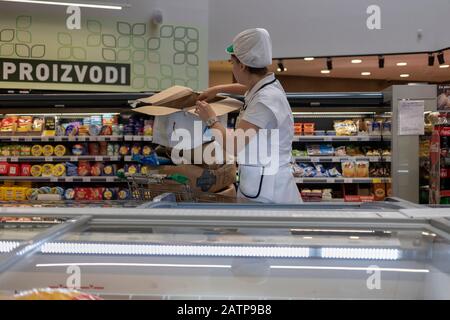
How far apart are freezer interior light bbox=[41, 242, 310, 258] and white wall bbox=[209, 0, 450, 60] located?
8.01m

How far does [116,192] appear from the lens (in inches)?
193

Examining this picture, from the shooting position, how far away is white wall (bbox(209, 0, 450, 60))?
8.46 metres

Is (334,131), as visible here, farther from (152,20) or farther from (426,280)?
(152,20)

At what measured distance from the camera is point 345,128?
4875mm

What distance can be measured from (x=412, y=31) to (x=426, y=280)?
329 inches

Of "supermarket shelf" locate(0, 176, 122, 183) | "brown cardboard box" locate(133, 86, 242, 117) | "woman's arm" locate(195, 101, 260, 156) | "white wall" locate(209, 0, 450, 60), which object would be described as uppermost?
"white wall" locate(209, 0, 450, 60)

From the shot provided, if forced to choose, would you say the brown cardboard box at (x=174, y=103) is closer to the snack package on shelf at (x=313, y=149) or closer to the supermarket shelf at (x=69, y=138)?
the supermarket shelf at (x=69, y=138)

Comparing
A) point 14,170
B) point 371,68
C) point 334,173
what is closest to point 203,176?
point 334,173

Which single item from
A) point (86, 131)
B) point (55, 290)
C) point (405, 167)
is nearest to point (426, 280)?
point (55, 290)

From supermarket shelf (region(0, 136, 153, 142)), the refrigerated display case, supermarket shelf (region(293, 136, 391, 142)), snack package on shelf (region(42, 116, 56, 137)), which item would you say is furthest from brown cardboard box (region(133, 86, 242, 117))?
snack package on shelf (region(42, 116, 56, 137))

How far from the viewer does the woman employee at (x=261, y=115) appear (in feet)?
6.99

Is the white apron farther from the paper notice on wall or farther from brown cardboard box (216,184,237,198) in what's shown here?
the paper notice on wall

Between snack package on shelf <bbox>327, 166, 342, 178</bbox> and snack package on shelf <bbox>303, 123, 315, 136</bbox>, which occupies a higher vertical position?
snack package on shelf <bbox>303, 123, 315, 136</bbox>

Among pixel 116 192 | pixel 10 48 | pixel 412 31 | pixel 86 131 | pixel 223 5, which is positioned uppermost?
pixel 223 5
